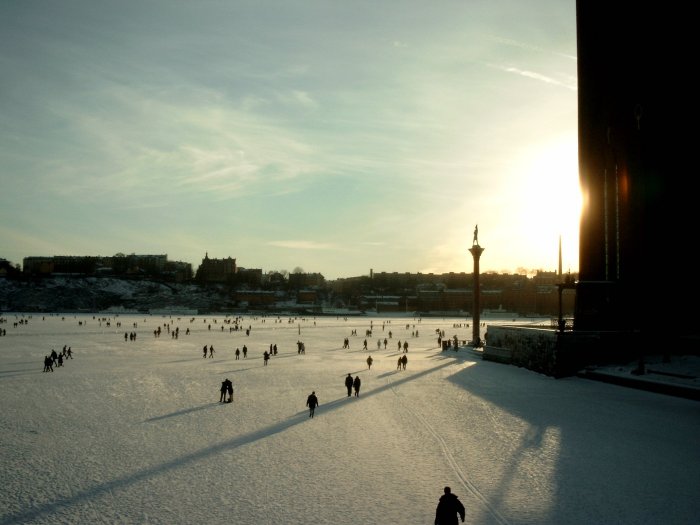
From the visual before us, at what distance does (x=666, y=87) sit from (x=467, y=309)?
106527mm

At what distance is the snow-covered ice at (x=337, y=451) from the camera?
32.8 feet

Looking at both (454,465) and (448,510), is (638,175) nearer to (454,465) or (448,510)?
(454,465)

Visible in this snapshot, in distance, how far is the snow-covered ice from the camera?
10000 mm

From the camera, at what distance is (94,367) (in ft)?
97.0

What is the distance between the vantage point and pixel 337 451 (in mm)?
13781

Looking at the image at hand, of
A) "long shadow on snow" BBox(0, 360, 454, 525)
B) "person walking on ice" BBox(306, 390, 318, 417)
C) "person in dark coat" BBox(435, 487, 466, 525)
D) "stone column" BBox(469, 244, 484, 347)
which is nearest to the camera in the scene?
"person in dark coat" BBox(435, 487, 466, 525)

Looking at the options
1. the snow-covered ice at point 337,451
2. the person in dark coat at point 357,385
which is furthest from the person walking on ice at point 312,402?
the person in dark coat at point 357,385

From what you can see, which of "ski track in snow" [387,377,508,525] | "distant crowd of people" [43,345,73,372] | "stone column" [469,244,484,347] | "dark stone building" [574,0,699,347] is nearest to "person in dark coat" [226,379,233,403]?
"ski track in snow" [387,377,508,525]

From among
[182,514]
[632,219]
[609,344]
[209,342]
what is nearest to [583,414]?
[609,344]

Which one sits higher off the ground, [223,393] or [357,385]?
[357,385]

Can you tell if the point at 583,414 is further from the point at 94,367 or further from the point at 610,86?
the point at 610,86

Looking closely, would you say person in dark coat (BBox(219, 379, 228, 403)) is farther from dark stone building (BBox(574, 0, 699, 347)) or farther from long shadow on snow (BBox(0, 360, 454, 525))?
dark stone building (BBox(574, 0, 699, 347))

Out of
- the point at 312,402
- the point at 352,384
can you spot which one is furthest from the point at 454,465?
the point at 352,384

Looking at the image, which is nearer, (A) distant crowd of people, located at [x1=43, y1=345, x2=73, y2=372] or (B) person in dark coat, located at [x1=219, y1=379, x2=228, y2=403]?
(B) person in dark coat, located at [x1=219, y1=379, x2=228, y2=403]
